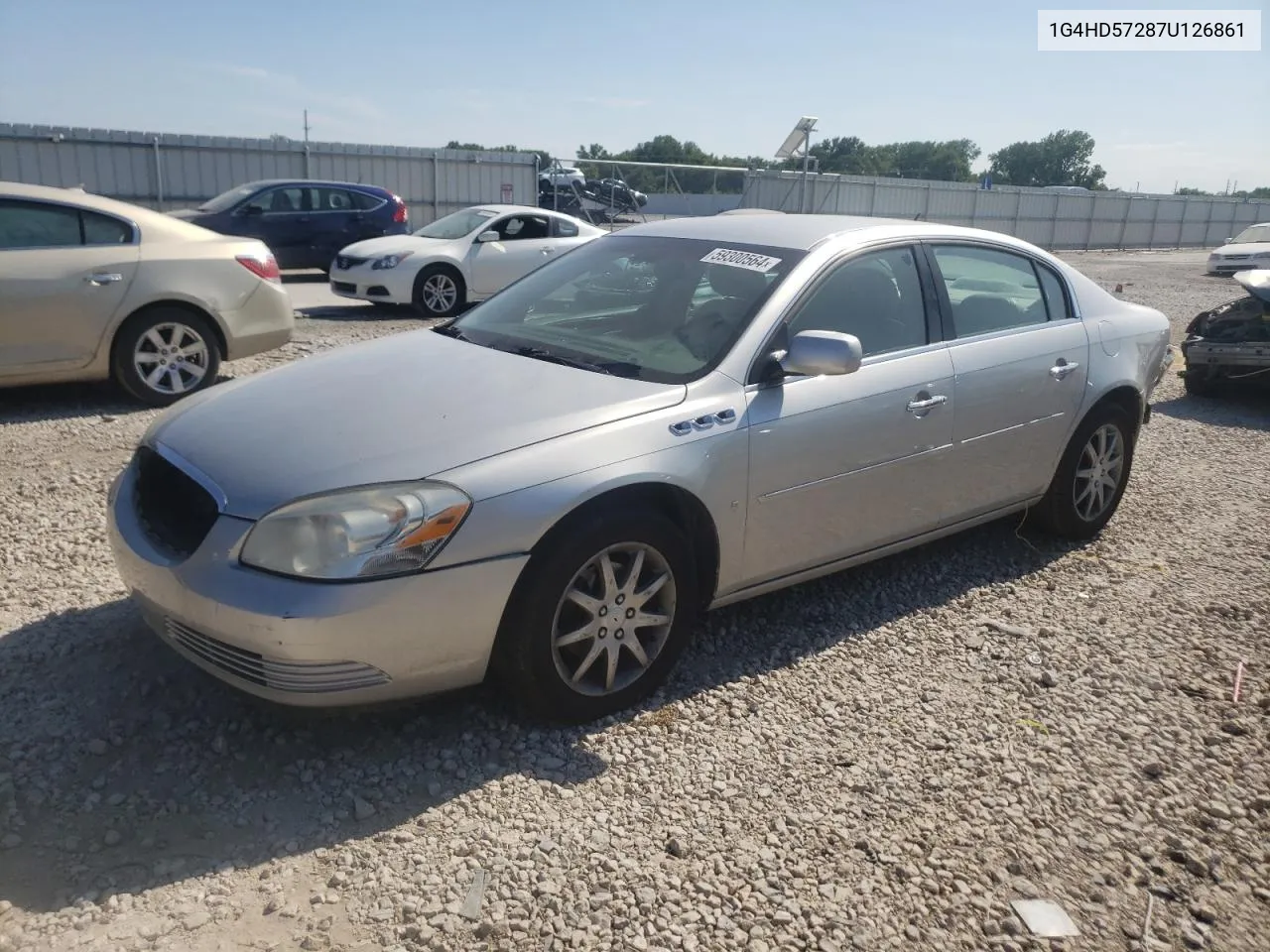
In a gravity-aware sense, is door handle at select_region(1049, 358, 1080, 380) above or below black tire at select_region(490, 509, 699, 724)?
above

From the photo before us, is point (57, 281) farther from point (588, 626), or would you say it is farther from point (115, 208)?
point (588, 626)

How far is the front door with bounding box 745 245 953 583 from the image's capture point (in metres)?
3.73

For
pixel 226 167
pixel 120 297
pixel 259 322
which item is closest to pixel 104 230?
pixel 120 297

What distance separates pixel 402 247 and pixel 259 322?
559 centimetres

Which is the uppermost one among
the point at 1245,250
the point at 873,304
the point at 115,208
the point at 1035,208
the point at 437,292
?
the point at 1035,208

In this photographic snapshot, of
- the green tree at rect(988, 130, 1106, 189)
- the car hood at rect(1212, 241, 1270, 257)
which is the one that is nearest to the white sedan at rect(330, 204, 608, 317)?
the car hood at rect(1212, 241, 1270, 257)

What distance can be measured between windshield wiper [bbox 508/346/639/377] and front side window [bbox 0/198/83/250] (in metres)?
4.42

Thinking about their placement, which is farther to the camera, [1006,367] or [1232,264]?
[1232,264]

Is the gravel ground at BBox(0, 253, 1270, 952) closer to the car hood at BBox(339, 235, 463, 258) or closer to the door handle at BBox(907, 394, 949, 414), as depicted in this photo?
the door handle at BBox(907, 394, 949, 414)

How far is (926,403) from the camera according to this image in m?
4.20

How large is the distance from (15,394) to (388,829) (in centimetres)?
600

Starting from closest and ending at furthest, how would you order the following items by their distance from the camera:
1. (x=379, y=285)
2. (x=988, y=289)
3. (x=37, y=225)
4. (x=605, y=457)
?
(x=605, y=457) < (x=988, y=289) < (x=37, y=225) < (x=379, y=285)

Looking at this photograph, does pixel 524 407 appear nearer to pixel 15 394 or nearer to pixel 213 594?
pixel 213 594

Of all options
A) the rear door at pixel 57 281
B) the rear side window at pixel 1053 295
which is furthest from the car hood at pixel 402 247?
the rear side window at pixel 1053 295
